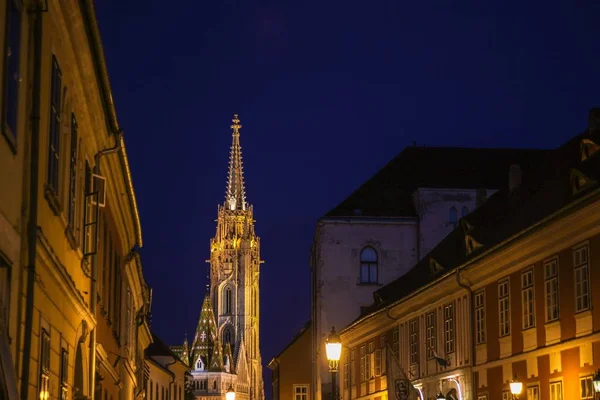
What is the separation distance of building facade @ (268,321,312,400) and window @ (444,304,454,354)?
2866 centimetres

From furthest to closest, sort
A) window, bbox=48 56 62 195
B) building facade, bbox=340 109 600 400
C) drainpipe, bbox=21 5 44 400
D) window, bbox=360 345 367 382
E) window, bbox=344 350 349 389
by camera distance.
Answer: window, bbox=344 350 349 389
window, bbox=360 345 367 382
building facade, bbox=340 109 600 400
window, bbox=48 56 62 195
drainpipe, bbox=21 5 44 400

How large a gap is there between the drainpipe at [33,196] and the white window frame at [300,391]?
5441 centimetres

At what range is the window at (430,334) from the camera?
1475 inches

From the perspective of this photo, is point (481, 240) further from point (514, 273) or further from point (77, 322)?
point (77, 322)

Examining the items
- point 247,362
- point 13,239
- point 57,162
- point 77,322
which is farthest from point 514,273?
point 247,362

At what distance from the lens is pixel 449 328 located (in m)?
35.2

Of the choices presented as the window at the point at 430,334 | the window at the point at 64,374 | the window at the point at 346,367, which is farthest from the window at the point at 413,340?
the window at the point at 64,374

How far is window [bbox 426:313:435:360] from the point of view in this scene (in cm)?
3747

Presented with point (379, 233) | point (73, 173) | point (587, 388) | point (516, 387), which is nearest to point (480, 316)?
point (516, 387)

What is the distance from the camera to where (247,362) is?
171 m

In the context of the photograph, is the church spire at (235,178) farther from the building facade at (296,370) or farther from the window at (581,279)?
the window at (581,279)

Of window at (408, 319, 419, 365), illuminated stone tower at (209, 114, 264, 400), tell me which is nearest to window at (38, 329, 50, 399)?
window at (408, 319, 419, 365)

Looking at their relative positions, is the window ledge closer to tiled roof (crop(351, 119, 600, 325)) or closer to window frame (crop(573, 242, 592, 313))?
tiled roof (crop(351, 119, 600, 325))

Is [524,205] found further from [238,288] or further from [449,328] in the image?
[238,288]
